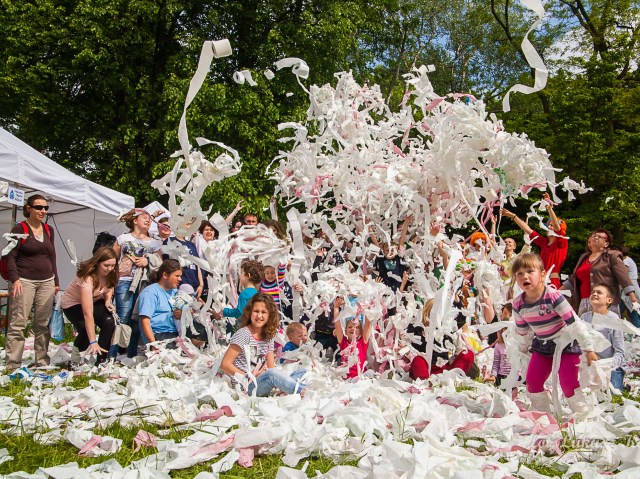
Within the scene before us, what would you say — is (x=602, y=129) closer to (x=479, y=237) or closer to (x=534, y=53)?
(x=479, y=237)

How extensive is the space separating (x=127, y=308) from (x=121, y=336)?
0.32 meters

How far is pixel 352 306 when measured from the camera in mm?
4137

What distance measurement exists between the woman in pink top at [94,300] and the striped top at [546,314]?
11.6 feet

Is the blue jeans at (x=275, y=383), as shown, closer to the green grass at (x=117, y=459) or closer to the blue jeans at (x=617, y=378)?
the green grass at (x=117, y=459)

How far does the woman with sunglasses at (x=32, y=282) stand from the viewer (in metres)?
5.19

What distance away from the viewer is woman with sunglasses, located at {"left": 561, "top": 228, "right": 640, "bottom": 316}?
17.7ft

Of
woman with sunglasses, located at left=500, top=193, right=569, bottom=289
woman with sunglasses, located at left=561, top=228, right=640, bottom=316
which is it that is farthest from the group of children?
woman with sunglasses, located at left=561, top=228, right=640, bottom=316

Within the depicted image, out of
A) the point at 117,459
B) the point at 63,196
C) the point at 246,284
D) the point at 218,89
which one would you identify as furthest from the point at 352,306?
the point at 218,89

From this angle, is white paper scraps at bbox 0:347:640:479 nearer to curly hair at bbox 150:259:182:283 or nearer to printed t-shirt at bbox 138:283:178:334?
printed t-shirt at bbox 138:283:178:334

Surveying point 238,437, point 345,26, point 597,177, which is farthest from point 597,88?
point 238,437

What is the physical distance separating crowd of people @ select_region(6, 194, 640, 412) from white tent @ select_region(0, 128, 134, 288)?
A: 2014 millimetres

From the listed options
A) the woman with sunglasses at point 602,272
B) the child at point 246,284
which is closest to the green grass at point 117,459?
the child at point 246,284

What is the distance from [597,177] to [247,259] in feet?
36.3

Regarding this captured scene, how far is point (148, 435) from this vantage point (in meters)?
2.93
